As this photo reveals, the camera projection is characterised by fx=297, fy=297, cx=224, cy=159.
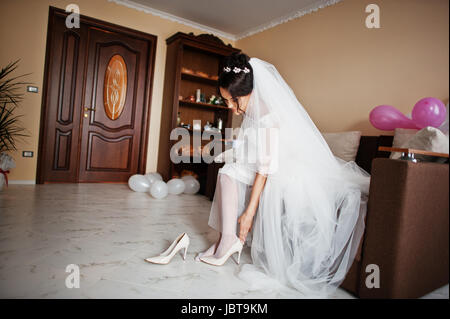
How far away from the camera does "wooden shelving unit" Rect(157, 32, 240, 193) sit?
162 inches

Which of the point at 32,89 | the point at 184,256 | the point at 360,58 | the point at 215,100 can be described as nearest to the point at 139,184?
the point at 32,89

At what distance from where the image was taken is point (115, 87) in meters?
4.15

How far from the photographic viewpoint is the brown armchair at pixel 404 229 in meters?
1.15

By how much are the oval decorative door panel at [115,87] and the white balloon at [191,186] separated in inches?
56.7

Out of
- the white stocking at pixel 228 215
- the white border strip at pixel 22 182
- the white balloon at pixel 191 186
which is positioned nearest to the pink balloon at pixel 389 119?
the white stocking at pixel 228 215

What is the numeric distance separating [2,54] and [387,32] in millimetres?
4135

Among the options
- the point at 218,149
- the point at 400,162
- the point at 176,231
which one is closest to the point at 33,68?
the point at 218,149

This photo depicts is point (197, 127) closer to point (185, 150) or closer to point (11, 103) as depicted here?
point (185, 150)

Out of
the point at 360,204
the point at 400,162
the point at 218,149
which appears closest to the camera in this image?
the point at 400,162

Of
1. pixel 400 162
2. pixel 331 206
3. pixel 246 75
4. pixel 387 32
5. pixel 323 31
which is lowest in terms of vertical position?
pixel 331 206

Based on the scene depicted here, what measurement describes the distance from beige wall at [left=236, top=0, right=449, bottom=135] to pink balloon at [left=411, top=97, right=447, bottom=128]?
489mm

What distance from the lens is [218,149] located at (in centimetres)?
440

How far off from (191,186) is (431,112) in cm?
261
